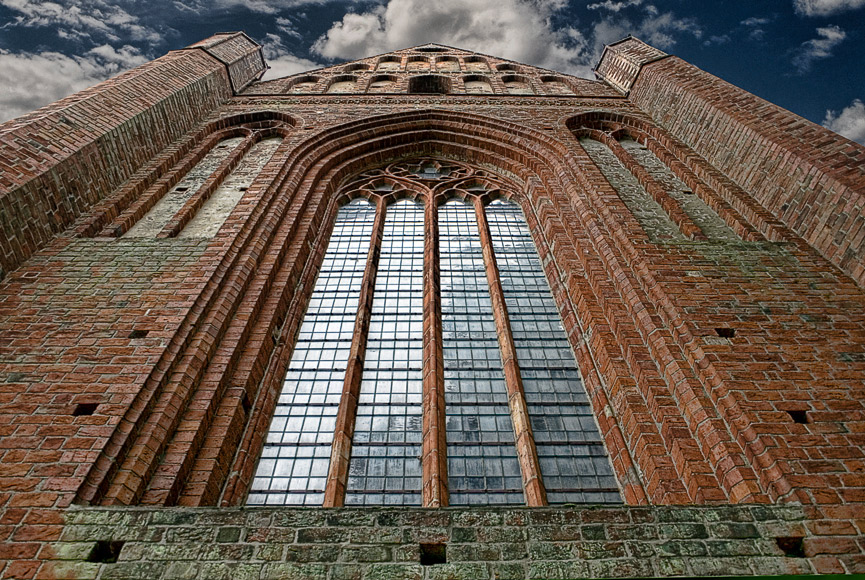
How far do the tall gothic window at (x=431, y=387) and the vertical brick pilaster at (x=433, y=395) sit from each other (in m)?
0.02

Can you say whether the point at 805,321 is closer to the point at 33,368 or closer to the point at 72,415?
the point at 72,415

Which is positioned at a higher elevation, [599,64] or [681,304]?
[599,64]

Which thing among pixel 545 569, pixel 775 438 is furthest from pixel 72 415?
pixel 775 438

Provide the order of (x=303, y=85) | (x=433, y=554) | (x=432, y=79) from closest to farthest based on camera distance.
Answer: (x=433, y=554) < (x=303, y=85) < (x=432, y=79)

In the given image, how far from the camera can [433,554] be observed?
3.41 m

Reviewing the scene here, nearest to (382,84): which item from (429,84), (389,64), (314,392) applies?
(429,84)

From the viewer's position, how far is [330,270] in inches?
307

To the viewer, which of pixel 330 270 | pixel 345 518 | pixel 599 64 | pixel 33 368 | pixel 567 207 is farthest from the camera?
pixel 599 64

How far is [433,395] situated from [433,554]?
2.12m

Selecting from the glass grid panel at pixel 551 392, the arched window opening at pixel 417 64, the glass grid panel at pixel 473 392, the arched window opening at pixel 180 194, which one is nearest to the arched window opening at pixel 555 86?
the arched window opening at pixel 417 64

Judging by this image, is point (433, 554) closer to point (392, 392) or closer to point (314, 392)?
point (392, 392)

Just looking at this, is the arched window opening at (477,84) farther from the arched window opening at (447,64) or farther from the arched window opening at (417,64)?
the arched window opening at (417,64)

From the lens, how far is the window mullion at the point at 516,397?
4.64 meters

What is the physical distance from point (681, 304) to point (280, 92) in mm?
10749
